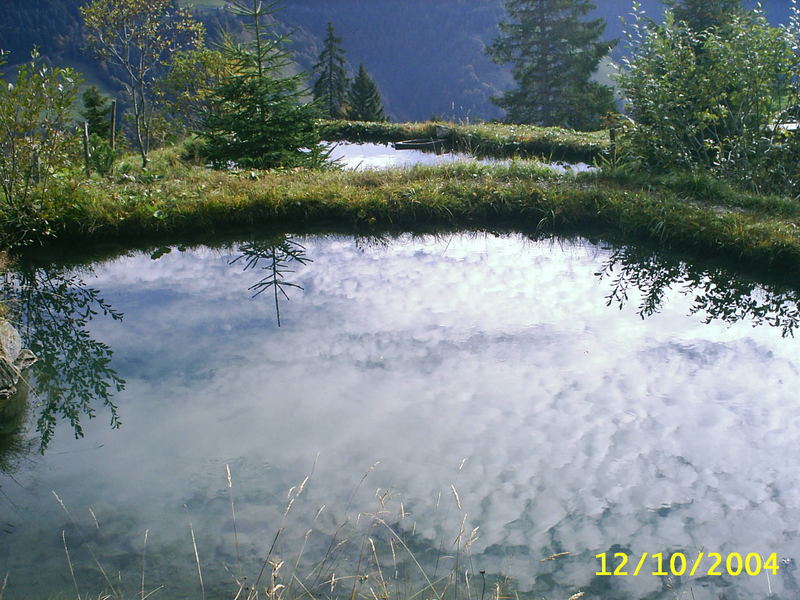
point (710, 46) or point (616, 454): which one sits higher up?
point (710, 46)

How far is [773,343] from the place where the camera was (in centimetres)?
600

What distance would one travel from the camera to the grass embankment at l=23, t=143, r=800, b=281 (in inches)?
337

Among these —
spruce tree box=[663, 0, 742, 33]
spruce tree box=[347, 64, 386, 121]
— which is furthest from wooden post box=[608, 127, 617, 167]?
spruce tree box=[347, 64, 386, 121]

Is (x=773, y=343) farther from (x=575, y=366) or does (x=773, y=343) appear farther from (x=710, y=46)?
(x=710, y=46)

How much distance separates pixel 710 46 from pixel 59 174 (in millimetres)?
10019

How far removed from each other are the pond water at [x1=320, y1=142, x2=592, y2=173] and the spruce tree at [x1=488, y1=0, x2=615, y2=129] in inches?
729

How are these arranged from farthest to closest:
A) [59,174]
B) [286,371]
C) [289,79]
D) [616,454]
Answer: [289,79]
[59,174]
[286,371]
[616,454]

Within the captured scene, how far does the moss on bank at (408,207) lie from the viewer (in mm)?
8539

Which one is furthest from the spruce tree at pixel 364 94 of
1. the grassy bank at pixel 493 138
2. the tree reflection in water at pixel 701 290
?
the tree reflection in water at pixel 701 290

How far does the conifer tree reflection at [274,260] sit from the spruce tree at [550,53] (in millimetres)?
27934

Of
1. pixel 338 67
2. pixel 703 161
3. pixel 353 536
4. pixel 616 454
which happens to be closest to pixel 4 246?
pixel 353 536

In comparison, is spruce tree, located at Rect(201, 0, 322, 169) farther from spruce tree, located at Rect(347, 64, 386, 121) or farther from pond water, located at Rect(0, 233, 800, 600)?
spruce tree, located at Rect(347, 64, 386, 121)

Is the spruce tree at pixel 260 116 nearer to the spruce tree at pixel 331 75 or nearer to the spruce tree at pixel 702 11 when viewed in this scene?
the spruce tree at pixel 702 11

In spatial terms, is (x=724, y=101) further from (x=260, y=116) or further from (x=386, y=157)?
(x=260, y=116)
